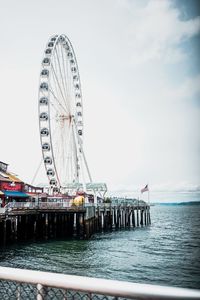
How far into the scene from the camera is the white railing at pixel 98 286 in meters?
1.93

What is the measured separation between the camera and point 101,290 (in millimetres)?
2123

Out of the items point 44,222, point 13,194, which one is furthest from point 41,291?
point 13,194

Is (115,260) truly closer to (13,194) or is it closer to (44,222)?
(44,222)

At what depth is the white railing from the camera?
1930mm

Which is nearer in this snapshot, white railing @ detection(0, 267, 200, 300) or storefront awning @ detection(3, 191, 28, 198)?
white railing @ detection(0, 267, 200, 300)

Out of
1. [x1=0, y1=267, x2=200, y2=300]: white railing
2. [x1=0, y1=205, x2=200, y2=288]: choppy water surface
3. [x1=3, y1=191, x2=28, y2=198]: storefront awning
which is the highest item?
[x1=0, y1=267, x2=200, y2=300]: white railing

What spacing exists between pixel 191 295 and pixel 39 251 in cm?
1894

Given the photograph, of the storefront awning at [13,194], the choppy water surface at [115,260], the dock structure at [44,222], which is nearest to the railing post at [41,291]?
the choppy water surface at [115,260]

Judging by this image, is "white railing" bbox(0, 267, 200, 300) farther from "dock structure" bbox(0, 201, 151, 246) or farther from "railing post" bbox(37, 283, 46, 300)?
"dock structure" bbox(0, 201, 151, 246)

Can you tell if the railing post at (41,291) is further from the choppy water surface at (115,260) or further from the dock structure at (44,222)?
the dock structure at (44,222)

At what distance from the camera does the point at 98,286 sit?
2.13m

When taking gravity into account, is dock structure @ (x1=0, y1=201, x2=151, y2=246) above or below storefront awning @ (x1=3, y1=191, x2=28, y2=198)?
below

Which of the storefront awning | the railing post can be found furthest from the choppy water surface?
the railing post

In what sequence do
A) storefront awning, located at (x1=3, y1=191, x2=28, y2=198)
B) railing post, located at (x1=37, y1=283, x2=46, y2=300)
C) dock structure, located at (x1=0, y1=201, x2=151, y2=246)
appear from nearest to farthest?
railing post, located at (x1=37, y1=283, x2=46, y2=300), dock structure, located at (x1=0, y1=201, x2=151, y2=246), storefront awning, located at (x1=3, y1=191, x2=28, y2=198)
